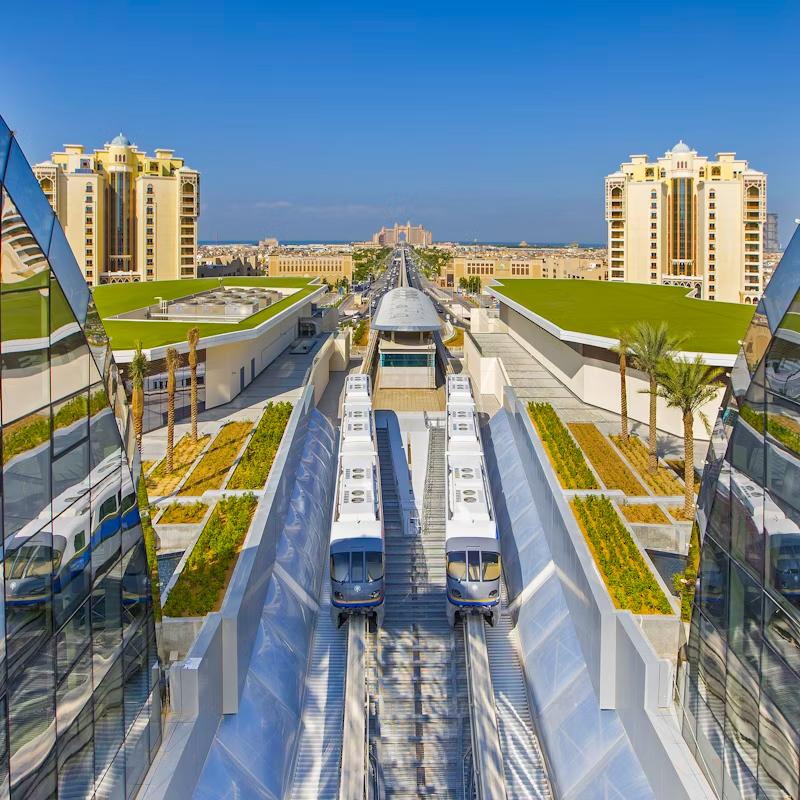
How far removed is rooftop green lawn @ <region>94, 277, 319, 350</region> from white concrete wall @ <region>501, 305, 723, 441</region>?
1456 cm

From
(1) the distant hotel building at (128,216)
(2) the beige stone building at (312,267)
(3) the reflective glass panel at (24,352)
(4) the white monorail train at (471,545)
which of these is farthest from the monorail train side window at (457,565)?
(2) the beige stone building at (312,267)

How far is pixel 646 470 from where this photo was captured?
21703mm

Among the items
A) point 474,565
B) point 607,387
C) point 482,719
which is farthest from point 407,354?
point 482,719

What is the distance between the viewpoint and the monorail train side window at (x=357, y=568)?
16.2 meters

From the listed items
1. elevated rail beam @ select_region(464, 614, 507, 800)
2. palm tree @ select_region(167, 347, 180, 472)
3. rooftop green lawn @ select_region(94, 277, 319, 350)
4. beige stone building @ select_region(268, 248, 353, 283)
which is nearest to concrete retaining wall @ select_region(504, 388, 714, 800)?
elevated rail beam @ select_region(464, 614, 507, 800)

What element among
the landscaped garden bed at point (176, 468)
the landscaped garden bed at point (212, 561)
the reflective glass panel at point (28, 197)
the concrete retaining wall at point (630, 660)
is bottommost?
the concrete retaining wall at point (630, 660)

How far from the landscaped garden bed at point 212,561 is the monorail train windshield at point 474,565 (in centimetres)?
507

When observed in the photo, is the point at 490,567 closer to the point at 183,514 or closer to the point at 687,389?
the point at 687,389

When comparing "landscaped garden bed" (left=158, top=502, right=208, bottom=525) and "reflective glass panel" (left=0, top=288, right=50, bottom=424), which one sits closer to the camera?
"reflective glass panel" (left=0, top=288, right=50, bottom=424)

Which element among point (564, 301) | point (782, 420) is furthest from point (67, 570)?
point (564, 301)

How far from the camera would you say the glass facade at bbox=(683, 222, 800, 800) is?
732 centimetres

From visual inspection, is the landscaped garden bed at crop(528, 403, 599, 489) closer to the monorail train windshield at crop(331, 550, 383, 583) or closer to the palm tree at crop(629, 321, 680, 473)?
the palm tree at crop(629, 321, 680, 473)

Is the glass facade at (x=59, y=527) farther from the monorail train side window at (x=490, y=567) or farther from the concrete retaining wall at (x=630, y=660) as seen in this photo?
the monorail train side window at (x=490, y=567)

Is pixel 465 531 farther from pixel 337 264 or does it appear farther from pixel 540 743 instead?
pixel 337 264
